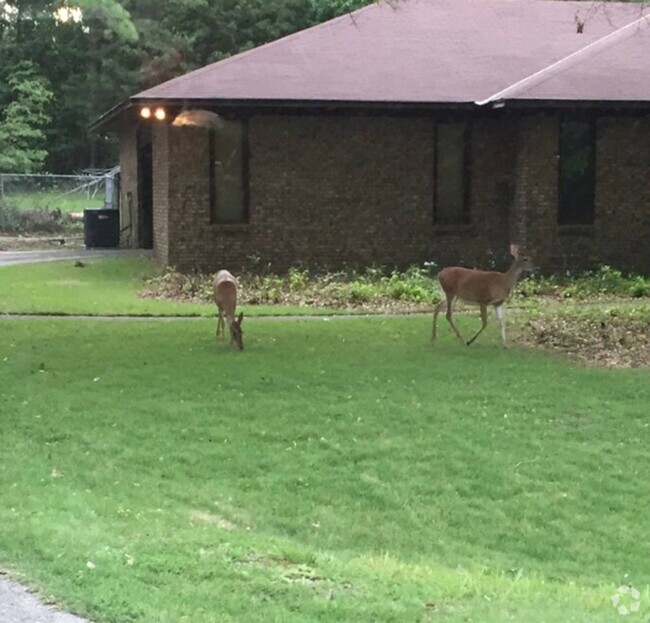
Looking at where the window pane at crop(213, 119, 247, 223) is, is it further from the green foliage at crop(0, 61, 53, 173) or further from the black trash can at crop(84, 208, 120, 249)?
the green foliage at crop(0, 61, 53, 173)

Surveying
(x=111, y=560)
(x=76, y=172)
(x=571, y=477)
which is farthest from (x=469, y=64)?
(x=76, y=172)

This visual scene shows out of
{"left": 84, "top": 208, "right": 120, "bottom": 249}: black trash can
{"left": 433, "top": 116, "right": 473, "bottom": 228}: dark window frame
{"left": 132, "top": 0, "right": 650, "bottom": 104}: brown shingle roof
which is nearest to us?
{"left": 132, "top": 0, "right": 650, "bottom": 104}: brown shingle roof

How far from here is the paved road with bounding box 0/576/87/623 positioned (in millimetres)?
4578

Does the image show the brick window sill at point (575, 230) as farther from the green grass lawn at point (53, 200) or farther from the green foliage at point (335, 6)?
the green grass lawn at point (53, 200)

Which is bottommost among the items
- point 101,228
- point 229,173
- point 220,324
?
point 220,324

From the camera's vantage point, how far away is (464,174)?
20.3m

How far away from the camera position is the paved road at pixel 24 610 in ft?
15.0

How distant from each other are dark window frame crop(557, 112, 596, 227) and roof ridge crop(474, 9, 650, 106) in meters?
0.91

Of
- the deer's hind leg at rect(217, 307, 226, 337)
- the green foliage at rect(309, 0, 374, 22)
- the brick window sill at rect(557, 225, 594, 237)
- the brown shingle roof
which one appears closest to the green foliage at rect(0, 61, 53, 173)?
the green foliage at rect(309, 0, 374, 22)

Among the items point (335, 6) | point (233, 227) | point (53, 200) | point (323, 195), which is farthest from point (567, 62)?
point (53, 200)

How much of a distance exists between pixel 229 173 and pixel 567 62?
671 cm

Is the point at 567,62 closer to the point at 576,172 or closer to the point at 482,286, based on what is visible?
the point at 576,172

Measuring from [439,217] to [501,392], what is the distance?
1015 centimetres

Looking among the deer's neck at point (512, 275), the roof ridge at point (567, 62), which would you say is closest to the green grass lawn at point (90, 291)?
the deer's neck at point (512, 275)
